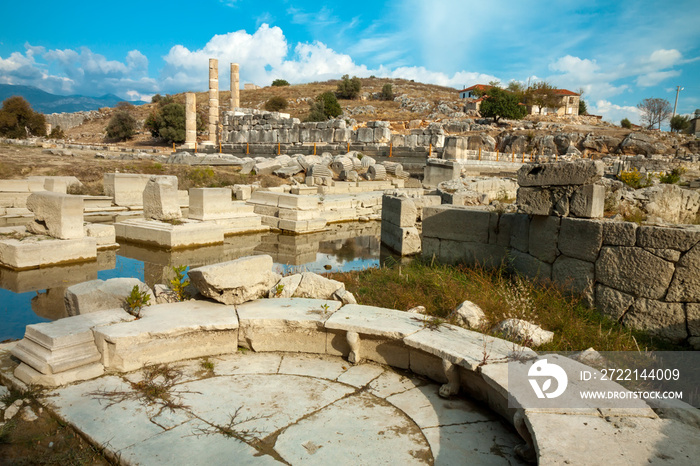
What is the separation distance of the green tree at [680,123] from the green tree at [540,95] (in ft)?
36.7

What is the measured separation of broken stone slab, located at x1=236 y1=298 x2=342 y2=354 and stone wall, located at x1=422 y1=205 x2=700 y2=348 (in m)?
2.88

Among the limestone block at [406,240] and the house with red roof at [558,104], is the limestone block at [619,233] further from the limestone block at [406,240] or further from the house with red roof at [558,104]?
the house with red roof at [558,104]

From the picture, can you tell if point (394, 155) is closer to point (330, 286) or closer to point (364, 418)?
point (330, 286)

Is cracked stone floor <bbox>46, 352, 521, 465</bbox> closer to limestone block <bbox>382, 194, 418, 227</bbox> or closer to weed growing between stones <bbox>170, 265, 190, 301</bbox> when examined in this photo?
weed growing between stones <bbox>170, 265, 190, 301</bbox>

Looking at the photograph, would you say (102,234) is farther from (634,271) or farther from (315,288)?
(634,271)

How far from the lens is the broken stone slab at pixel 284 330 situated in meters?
3.60

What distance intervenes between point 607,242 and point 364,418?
10.7 ft

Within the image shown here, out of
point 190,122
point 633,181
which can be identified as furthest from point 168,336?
point 190,122

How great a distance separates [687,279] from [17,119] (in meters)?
44.7

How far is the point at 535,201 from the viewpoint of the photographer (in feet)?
17.3

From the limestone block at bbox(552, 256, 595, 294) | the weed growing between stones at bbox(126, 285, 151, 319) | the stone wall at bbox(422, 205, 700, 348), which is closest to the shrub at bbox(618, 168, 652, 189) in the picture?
the stone wall at bbox(422, 205, 700, 348)

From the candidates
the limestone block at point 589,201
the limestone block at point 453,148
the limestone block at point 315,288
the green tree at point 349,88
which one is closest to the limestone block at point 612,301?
the limestone block at point 589,201

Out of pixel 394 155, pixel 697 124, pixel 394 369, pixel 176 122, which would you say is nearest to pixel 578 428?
pixel 394 369

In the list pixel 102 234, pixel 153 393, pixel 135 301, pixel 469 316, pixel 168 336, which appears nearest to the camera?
pixel 153 393
